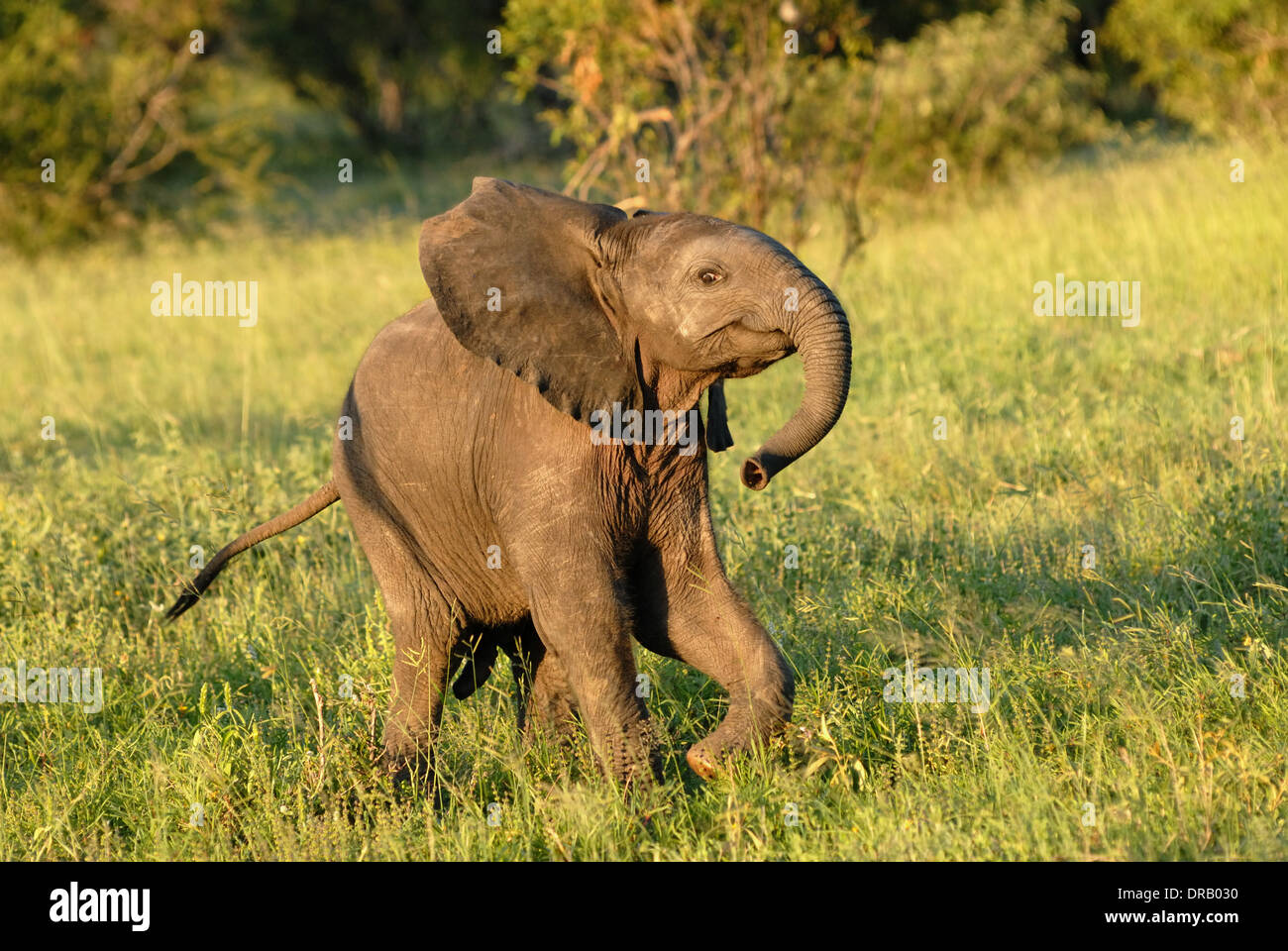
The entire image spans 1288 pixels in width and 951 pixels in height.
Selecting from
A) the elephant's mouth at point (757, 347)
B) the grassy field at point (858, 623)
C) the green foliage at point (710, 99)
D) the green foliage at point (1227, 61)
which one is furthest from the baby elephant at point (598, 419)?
the green foliage at point (1227, 61)

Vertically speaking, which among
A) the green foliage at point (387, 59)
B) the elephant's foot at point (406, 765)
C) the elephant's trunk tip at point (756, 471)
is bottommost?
the elephant's foot at point (406, 765)

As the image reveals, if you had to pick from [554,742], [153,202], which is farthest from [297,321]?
[554,742]

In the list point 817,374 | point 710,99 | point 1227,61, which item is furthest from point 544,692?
point 1227,61

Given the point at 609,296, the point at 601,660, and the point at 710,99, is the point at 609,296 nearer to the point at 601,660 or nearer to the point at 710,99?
the point at 601,660

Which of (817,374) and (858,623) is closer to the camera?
(817,374)

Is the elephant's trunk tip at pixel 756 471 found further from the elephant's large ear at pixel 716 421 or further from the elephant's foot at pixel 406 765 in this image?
the elephant's foot at pixel 406 765

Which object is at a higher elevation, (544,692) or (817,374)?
(817,374)

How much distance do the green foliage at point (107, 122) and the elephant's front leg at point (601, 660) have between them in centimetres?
1444

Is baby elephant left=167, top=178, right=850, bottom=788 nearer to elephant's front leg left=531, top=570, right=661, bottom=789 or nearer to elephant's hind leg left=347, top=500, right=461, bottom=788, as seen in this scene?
elephant's front leg left=531, top=570, right=661, bottom=789

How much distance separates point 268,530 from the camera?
16.5 ft

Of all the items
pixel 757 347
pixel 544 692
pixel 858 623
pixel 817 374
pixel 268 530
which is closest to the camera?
pixel 817 374

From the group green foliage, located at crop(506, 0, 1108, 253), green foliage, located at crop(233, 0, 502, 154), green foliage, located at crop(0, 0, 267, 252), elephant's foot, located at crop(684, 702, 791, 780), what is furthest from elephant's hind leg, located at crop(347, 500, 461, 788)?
green foliage, located at crop(233, 0, 502, 154)

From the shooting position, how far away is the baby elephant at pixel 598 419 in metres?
4.02

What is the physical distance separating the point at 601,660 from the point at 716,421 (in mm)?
759
